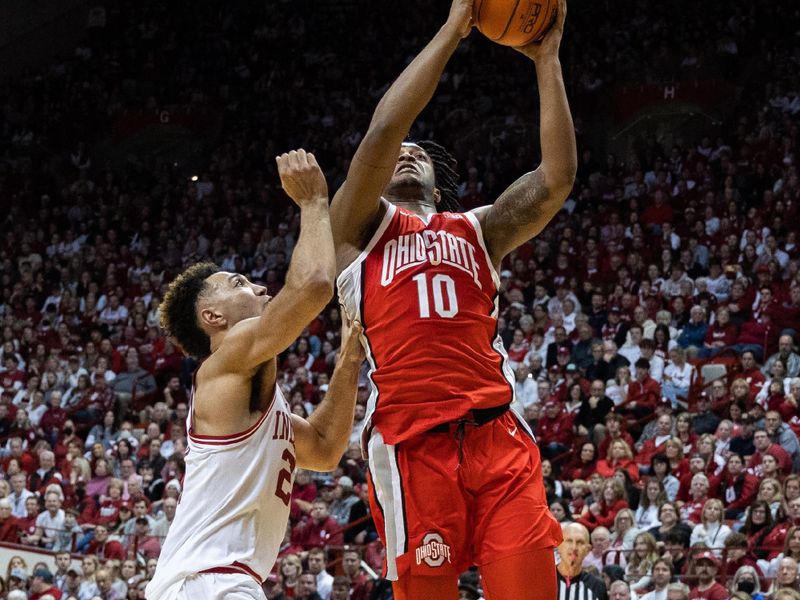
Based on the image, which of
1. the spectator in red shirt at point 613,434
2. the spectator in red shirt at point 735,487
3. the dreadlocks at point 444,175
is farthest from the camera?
the spectator in red shirt at point 613,434

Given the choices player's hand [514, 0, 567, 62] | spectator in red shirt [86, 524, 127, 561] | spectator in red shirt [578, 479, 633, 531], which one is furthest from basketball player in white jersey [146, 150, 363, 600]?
spectator in red shirt [86, 524, 127, 561]

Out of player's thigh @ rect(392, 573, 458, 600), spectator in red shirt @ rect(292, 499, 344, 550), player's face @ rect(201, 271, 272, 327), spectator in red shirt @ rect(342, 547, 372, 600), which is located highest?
player's face @ rect(201, 271, 272, 327)

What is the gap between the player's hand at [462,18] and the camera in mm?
4156

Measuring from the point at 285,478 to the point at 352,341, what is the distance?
55 cm

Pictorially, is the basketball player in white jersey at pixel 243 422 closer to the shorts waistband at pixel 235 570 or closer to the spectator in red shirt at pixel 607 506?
the shorts waistband at pixel 235 570

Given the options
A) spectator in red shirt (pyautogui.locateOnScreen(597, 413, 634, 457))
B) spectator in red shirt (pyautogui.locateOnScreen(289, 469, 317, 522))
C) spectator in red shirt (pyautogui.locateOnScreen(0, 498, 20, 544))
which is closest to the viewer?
spectator in red shirt (pyautogui.locateOnScreen(597, 413, 634, 457))

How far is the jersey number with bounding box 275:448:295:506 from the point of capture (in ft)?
→ 14.7

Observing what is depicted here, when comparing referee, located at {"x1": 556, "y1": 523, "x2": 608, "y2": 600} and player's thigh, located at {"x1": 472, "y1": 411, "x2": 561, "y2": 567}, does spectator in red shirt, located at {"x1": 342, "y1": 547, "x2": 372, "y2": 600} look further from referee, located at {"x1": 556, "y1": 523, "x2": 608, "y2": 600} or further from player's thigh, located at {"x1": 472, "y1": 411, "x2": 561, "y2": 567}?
player's thigh, located at {"x1": 472, "y1": 411, "x2": 561, "y2": 567}

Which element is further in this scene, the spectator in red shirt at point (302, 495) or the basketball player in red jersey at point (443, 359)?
the spectator in red shirt at point (302, 495)

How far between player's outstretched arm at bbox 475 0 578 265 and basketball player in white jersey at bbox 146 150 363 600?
2.20 ft

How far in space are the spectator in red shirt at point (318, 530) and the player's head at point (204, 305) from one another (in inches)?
278

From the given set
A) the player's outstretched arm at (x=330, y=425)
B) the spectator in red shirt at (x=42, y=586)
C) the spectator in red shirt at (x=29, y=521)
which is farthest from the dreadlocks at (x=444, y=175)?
the spectator in red shirt at (x=29, y=521)

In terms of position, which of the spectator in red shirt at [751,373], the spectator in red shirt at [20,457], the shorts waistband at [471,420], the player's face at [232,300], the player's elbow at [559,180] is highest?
the spectator in red shirt at [751,373]

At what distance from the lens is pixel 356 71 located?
80.4 ft
